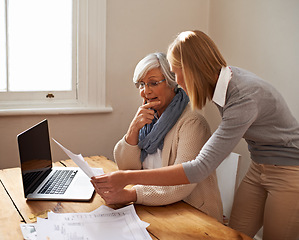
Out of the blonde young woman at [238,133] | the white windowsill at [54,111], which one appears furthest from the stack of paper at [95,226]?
the white windowsill at [54,111]

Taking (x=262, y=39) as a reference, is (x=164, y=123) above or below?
below

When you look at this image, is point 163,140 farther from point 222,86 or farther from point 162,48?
point 162,48

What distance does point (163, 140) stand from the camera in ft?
5.88

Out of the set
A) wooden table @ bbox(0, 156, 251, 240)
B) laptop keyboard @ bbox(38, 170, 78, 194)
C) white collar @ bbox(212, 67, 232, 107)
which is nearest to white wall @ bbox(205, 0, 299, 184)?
white collar @ bbox(212, 67, 232, 107)

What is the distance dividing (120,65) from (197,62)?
145 centimetres

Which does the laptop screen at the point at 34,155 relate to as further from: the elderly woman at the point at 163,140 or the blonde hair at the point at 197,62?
the blonde hair at the point at 197,62

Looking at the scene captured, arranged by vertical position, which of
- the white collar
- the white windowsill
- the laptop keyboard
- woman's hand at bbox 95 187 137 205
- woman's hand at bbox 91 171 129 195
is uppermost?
the white collar

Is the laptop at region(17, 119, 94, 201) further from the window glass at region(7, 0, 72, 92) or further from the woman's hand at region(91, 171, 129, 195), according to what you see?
the window glass at region(7, 0, 72, 92)

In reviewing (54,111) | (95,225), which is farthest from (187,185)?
(54,111)

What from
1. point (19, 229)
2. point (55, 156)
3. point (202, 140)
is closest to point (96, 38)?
point (55, 156)

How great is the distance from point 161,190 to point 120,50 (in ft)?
4.90

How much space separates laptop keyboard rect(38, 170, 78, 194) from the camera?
5.37 feet

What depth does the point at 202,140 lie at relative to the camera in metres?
1.63

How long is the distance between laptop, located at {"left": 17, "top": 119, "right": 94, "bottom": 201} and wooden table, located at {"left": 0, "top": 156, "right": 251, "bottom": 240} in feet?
0.16
